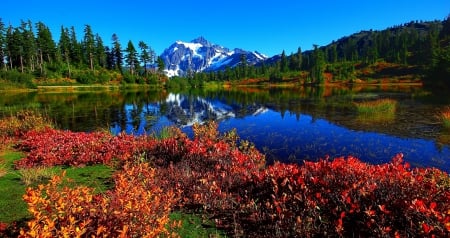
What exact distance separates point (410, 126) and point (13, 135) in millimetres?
29069

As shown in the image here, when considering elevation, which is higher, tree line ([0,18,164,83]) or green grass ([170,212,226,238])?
tree line ([0,18,164,83])

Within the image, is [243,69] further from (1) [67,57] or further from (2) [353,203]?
(2) [353,203]

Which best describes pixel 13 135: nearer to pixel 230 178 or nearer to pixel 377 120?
pixel 230 178

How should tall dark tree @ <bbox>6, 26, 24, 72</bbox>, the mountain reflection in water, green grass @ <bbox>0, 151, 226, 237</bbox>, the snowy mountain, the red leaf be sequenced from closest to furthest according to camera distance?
the red leaf < green grass @ <bbox>0, 151, 226, 237</bbox> < the mountain reflection in water < the snowy mountain < tall dark tree @ <bbox>6, 26, 24, 72</bbox>

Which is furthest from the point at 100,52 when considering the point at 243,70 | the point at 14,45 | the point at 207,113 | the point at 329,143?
the point at 329,143

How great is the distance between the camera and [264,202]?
23.0ft

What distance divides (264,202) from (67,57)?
139 m

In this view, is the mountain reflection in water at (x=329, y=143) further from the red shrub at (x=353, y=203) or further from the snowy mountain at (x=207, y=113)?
the red shrub at (x=353, y=203)

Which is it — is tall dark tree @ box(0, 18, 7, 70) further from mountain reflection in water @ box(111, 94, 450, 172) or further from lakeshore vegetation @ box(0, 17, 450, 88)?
mountain reflection in water @ box(111, 94, 450, 172)

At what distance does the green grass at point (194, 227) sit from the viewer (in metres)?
6.33

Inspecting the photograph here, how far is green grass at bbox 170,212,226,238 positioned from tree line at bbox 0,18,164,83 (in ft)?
355

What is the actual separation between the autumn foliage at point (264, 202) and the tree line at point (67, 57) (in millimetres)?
107446

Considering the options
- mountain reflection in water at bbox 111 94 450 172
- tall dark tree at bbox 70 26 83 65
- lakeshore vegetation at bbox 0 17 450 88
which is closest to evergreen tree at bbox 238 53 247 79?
lakeshore vegetation at bbox 0 17 450 88

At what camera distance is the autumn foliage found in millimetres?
5023
